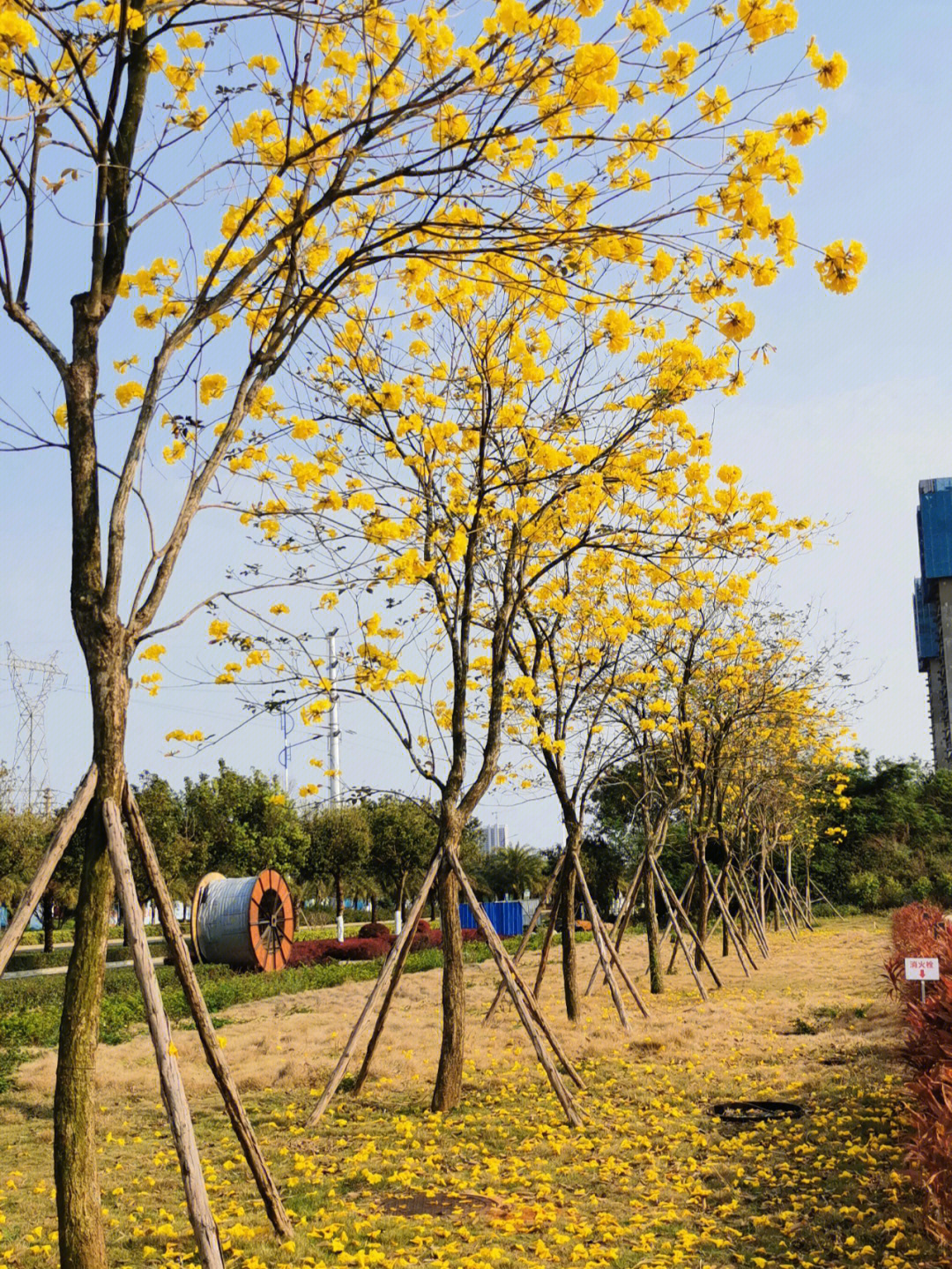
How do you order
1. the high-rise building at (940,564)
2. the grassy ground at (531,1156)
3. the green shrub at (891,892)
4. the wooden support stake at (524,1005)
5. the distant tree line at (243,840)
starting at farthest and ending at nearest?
the high-rise building at (940,564)
the green shrub at (891,892)
the distant tree line at (243,840)
the wooden support stake at (524,1005)
the grassy ground at (531,1156)

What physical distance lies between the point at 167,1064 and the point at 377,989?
3725 millimetres

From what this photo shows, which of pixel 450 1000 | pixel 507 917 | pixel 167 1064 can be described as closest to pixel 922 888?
pixel 507 917

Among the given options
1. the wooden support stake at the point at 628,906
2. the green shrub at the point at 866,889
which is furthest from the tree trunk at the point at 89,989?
the green shrub at the point at 866,889

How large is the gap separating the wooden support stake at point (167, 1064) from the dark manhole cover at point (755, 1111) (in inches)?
173

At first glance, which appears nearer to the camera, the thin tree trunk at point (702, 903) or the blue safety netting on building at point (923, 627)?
the thin tree trunk at point (702, 903)

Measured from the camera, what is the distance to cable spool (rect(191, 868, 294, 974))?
20.8 meters

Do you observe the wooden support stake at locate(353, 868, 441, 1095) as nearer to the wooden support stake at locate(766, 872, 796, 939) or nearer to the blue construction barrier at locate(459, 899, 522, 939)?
the wooden support stake at locate(766, 872, 796, 939)

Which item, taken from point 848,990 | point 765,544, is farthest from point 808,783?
point 765,544

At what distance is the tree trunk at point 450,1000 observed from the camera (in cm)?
804

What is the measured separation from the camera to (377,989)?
25.9ft

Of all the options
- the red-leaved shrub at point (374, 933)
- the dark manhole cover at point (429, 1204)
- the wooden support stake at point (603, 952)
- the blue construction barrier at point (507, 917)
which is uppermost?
the wooden support stake at point (603, 952)

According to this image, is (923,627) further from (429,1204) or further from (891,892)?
(429,1204)

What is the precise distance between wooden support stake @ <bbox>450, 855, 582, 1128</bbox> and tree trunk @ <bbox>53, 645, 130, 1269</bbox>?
324 centimetres

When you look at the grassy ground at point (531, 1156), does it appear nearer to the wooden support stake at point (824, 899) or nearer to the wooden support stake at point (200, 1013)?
the wooden support stake at point (200, 1013)
